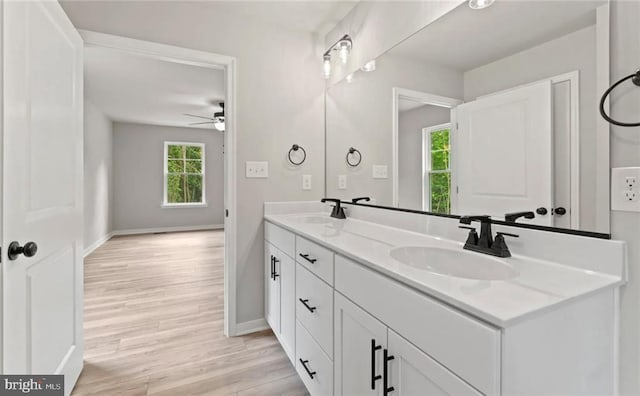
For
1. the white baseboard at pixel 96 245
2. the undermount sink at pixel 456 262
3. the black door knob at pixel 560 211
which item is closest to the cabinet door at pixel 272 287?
the undermount sink at pixel 456 262

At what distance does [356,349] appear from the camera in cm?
110

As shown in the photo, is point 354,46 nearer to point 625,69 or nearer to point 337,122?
point 337,122

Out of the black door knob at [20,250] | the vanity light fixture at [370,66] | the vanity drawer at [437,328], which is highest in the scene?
the vanity light fixture at [370,66]

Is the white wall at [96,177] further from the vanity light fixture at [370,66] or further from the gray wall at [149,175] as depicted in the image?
the vanity light fixture at [370,66]

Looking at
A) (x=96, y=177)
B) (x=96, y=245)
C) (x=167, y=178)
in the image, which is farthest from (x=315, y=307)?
(x=167, y=178)

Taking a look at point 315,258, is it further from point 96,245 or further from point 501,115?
point 96,245

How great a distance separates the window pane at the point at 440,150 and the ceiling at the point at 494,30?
30cm

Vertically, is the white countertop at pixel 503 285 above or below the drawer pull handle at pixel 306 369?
above

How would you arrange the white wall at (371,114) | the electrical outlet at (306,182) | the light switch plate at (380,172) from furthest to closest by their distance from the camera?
the electrical outlet at (306,182) < the light switch plate at (380,172) < the white wall at (371,114)

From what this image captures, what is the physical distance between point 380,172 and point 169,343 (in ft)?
6.11

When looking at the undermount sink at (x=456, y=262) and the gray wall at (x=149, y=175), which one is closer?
the undermount sink at (x=456, y=262)

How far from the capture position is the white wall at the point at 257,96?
2016mm

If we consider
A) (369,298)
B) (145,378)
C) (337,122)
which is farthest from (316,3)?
(145,378)

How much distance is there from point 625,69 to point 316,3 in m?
1.79
